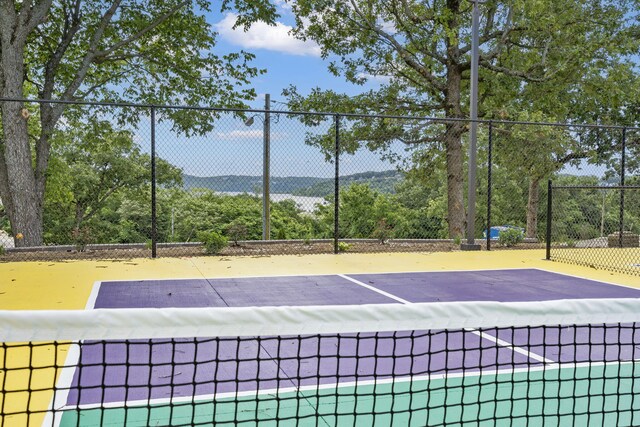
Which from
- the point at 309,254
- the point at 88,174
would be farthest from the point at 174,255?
the point at 88,174

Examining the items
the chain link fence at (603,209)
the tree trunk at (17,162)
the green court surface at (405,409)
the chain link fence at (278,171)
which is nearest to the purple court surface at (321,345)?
the green court surface at (405,409)

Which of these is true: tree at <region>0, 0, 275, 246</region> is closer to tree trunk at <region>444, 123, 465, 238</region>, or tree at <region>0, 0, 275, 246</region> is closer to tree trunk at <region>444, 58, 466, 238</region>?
tree trunk at <region>444, 58, 466, 238</region>

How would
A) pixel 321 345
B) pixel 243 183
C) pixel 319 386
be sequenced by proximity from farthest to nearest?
pixel 243 183 → pixel 321 345 → pixel 319 386

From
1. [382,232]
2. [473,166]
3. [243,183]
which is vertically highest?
[473,166]

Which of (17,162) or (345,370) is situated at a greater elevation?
(17,162)

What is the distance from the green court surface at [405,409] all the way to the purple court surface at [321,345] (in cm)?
12

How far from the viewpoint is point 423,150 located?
1712 centimetres

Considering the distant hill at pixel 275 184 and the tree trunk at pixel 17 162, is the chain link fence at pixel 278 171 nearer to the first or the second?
the distant hill at pixel 275 184

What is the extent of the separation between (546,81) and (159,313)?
16.5 meters

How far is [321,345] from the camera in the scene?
415 centimetres

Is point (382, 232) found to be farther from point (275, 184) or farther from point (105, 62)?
point (105, 62)

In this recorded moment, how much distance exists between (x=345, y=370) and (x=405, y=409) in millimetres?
693

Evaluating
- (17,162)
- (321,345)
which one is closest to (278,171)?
(17,162)

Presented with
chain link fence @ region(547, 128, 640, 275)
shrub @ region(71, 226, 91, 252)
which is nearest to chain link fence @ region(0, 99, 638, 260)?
shrub @ region(71, 226, 91, 252)
